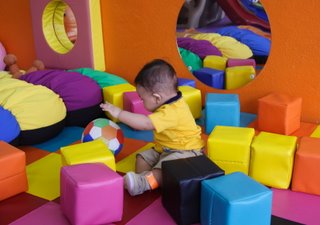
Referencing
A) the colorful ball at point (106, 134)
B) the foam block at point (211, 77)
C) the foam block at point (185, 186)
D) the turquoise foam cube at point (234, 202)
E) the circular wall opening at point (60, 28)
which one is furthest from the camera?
the circular wall opening at point (60, 28)

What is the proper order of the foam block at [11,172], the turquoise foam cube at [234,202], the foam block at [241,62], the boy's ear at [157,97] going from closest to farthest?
the turquoise foam cube at [234,202] → the foam block at [11,172] → the boy's ear at [157,97] → the foam block at [241,62]

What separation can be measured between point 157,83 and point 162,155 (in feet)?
0.98

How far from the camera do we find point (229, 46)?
2160 mm

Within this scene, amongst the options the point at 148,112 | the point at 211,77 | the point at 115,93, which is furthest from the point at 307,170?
the point at 115,93

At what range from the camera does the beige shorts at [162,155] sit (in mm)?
1459

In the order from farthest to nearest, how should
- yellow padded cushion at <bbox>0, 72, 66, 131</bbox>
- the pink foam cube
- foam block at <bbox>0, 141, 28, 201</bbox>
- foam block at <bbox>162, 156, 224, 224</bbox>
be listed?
the pink foam cube < yellow padded cushion at <bbox>0, 72, 66, 131</bbox> < foam block at <bbox>0, 141, 28, 201</bbox> < foam block at <bbox>162, 156, 224, 224</bbox>

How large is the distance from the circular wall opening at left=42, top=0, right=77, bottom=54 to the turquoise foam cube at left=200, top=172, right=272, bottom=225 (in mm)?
2008

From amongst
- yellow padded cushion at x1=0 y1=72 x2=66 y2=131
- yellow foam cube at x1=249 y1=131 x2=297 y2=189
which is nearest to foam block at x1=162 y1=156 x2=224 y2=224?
yellow foam cube at x1=249 y1=131 x2=297 y2=189

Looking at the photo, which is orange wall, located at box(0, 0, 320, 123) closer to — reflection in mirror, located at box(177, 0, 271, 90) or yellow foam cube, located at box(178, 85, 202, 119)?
reflection in mirror, located at box(177, 0, 271, 90)

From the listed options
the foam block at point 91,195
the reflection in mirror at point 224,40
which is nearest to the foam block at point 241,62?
the reflection in mirror at point 224,40

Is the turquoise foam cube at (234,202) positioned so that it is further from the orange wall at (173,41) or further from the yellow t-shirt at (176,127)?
the orange wall at (173,41)

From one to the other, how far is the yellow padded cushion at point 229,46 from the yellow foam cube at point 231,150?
75cm

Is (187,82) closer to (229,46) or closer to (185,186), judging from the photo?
(229,46)

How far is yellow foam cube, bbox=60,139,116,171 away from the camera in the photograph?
1.32 meters
